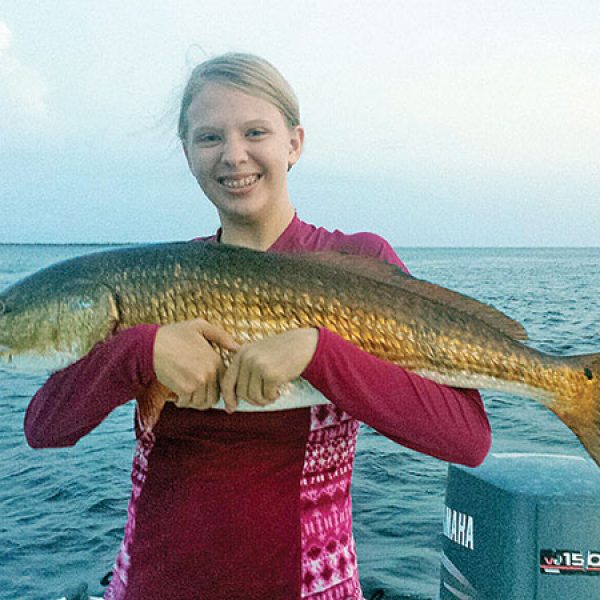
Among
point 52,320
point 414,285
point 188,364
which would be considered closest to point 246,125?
point 414,285

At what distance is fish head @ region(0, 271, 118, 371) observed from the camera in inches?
104

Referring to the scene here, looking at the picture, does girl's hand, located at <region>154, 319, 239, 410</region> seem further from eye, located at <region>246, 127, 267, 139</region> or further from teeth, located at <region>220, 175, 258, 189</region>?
eye, located at <region>246, 127, 267, 139</region>

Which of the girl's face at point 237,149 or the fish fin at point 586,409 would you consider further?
the fish fin at point 586,409

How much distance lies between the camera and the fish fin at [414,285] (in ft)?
8.51

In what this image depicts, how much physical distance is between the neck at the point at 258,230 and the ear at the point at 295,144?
0.18 meters

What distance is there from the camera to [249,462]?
235 centimetres

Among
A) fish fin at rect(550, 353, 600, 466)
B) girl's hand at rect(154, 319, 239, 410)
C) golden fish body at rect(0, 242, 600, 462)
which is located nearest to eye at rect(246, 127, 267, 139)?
golden fish body at rect(0, 242, 600, 462)

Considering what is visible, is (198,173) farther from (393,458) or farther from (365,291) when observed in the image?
(393,458)

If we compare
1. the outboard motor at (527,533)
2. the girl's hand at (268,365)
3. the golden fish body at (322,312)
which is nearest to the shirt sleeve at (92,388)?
the girl's hand at (268,365)

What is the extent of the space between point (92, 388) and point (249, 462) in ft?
1.83

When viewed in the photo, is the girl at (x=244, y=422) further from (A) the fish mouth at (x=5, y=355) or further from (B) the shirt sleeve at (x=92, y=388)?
(A) the fish mouth at (x=5, y=355)

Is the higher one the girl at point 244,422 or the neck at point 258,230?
the neck at point 258,230

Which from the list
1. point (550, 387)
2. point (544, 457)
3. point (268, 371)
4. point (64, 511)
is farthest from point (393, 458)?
point (268, 371)

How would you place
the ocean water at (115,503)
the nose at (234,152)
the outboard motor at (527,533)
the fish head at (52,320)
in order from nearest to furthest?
1. the nose at (234,152)
2. the fish head at (52,320)
3. the outboard motor at (527,533)
4. the ocean water at (115,503)
